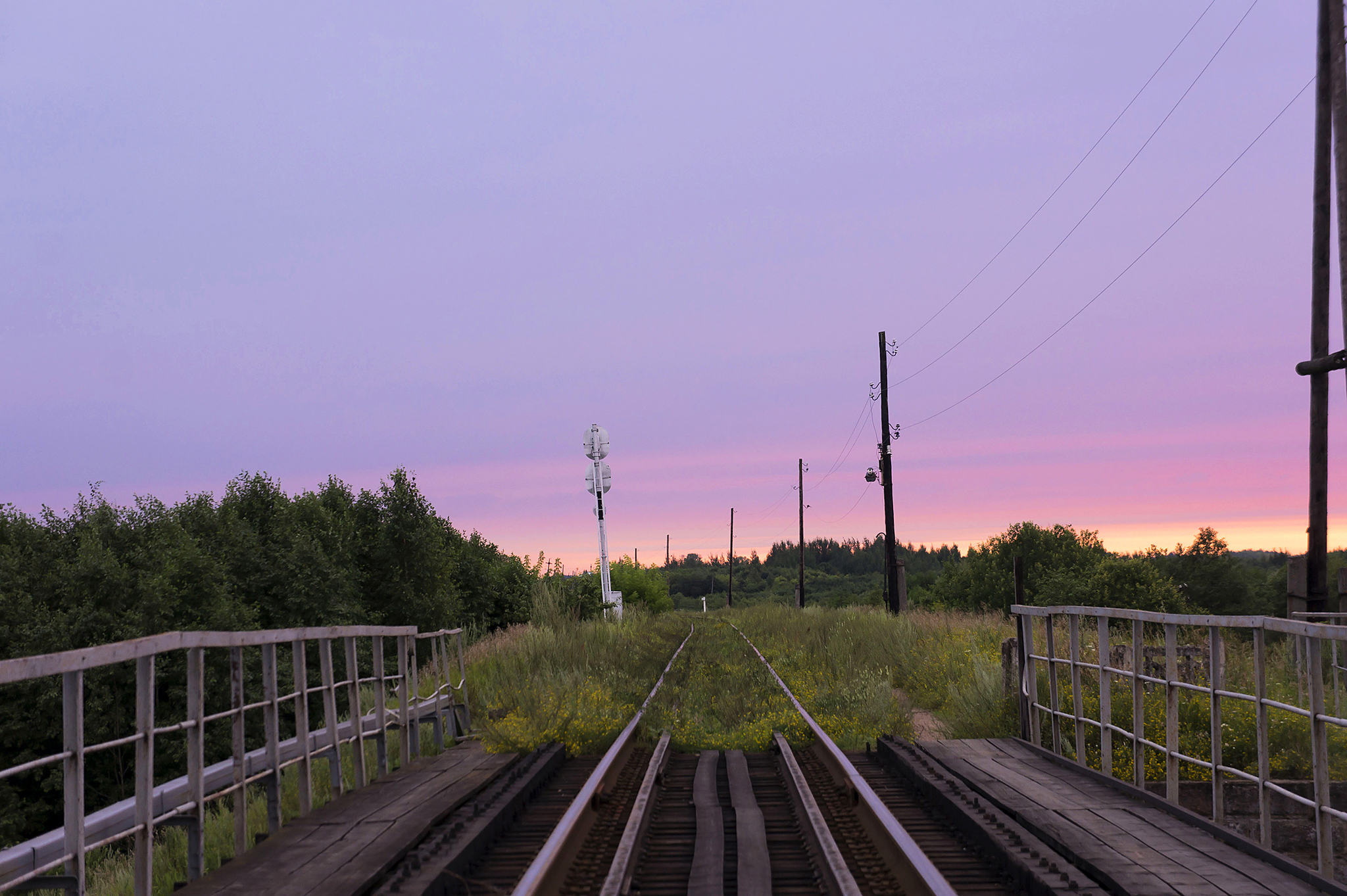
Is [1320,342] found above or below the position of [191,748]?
above

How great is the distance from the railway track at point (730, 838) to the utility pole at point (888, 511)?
936 inches

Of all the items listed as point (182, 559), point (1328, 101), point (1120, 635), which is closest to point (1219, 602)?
point (1120, 635)

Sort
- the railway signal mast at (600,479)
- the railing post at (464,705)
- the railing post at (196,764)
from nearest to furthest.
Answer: the railing post at (196,764) → the railing post at (464,705) → the railway signal mast at (600,479)

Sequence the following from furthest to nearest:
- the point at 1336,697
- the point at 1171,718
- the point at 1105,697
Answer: the point at 1336,697 → the point at 1105,697 → the point at 1171,718

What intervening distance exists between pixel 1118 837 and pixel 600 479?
41585mm

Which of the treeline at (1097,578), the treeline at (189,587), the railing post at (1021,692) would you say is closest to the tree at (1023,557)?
the treeline at (1097,578)

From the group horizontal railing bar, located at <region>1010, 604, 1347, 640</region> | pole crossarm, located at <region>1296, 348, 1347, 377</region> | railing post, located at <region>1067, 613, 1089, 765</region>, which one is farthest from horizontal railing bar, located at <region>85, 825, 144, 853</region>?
pole crossarm, located at <region>1296, 348, 1347, 377</region>

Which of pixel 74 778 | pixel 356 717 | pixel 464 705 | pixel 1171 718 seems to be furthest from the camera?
pixel 464 705

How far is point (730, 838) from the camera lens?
6867 mm

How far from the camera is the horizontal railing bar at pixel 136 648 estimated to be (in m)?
4.22

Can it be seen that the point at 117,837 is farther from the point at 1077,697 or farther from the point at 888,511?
the point at 888,511

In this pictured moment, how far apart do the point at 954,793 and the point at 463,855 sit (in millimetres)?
3802

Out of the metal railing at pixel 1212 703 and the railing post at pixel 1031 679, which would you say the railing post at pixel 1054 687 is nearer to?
the metal railing at pixel 1212 703

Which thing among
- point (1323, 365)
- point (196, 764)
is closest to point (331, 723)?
point (196, 764)
